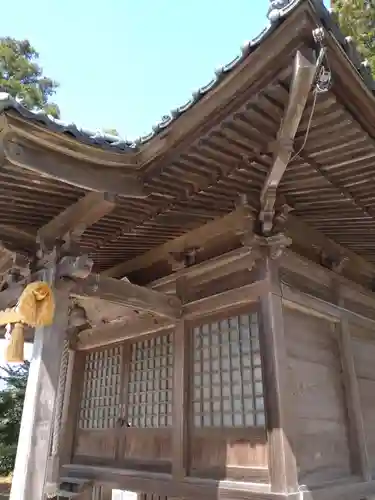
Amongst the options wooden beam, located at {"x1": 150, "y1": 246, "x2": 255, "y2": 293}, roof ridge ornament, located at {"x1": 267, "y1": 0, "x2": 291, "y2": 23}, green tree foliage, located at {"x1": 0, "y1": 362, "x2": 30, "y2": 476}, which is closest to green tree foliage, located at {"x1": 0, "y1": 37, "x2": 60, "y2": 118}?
green tree foliage, located at {"x1": 0, "y1": 362, "x2": 30, "y2": 476}

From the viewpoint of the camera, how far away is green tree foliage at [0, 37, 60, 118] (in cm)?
1492

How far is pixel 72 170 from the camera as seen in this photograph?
3594mm

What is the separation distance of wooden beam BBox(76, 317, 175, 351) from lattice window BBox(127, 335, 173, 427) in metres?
0.15

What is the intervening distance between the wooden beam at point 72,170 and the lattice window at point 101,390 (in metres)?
3.15

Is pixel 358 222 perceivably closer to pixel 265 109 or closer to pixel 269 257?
pixel 269 257

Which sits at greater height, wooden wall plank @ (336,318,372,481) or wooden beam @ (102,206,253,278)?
wooden beam @ (102,206,253,278)

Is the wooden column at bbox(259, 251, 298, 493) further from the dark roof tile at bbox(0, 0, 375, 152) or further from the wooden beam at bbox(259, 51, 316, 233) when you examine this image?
the dark roof tile at bbox(0, 0, 375, 152)

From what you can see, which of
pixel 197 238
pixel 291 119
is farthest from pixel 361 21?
pixel 291 119

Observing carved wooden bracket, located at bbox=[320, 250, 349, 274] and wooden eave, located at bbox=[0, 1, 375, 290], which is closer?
wooden eave, located at bbox=[0, 1, 375, 290]

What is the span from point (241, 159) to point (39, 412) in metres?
2.80

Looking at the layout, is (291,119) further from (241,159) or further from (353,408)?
(353,408)

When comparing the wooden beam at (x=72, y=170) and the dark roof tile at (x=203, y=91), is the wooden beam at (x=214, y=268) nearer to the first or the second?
the wooden beam at (x=72, y=170)

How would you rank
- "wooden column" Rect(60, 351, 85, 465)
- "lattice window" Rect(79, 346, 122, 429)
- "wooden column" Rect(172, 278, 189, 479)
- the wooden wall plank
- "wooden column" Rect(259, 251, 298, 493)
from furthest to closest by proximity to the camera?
"wooden column" Rect(60, 351, 85, 465), "lattice window" Rect(79, 346, 122, 429), the wooden wall plank, "wooden column" Rect(172, 278, 189, 479), "wooden column" Rect(259, 251, 298, 493)

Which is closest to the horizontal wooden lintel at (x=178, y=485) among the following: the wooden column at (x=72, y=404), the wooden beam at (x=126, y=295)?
the wooden column at (x=72, y=404)
